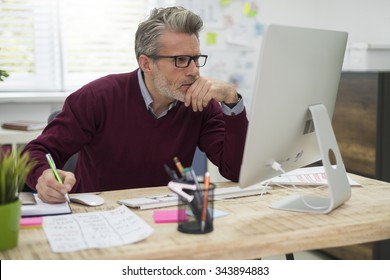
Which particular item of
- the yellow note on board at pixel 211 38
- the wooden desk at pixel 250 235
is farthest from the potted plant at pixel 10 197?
the yellow note on board at pixel 211 38

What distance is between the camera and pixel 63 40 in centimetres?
325

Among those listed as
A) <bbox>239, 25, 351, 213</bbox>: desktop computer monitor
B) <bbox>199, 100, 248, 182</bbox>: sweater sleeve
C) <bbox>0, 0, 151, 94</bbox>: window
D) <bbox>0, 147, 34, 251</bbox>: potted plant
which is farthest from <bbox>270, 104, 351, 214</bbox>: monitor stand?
<bbox>0, 0, 151, 94</bbox>: window

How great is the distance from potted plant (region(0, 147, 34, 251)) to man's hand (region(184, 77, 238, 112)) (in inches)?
26.4

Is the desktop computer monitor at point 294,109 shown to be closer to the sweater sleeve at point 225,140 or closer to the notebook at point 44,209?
the sweater sleeve at point 225,140

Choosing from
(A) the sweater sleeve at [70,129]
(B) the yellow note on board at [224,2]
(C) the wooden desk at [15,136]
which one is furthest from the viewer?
(B) the yellow note on board at [224,2]

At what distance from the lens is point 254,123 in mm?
1132

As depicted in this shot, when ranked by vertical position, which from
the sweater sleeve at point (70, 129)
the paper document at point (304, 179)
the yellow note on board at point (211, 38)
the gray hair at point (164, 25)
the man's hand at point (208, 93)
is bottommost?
the paper document at point (304, 179)

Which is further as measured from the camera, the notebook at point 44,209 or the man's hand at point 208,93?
the man's hand at point 208,93

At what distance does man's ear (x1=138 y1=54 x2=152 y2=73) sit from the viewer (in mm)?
1772

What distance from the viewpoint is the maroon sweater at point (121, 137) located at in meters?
1.69

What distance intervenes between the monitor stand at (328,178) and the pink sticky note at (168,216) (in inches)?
10.2

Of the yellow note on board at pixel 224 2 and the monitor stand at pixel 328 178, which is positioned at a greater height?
the yellow note on board at pixel 224 2

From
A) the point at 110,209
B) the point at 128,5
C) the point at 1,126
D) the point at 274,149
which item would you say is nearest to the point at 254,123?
the point at 274,149
